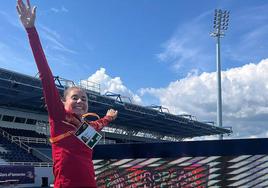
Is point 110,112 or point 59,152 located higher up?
point 110,112

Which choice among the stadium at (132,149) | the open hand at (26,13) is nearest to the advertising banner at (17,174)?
the stadium at (132,149)

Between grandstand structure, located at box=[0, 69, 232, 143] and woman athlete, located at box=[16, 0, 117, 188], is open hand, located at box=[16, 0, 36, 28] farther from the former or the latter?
grandstand structure, located at box=[0, 69, 232, 143]

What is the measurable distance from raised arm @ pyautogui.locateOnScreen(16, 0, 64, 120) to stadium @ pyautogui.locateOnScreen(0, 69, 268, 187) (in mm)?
1562

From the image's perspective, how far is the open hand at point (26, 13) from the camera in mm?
3549

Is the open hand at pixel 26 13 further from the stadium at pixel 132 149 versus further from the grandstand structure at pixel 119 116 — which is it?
the grandstand structure at pixel 119 116

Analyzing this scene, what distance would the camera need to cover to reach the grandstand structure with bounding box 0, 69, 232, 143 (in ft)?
102

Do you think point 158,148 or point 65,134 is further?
point 158,148

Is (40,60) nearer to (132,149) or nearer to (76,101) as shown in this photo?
(76,101)

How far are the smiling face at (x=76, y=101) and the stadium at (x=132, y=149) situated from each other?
1407mm

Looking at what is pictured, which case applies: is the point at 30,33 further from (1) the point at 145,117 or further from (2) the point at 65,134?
(1) the point at 145,117

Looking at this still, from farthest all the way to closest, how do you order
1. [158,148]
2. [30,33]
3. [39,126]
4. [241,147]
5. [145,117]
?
[145,117] < [39,126] < [158,148] < [241,147] < [30,33]

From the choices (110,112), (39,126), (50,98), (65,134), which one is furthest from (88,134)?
(39,126)

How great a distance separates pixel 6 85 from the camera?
98.9 ft

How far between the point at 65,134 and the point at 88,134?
19 centimetres
